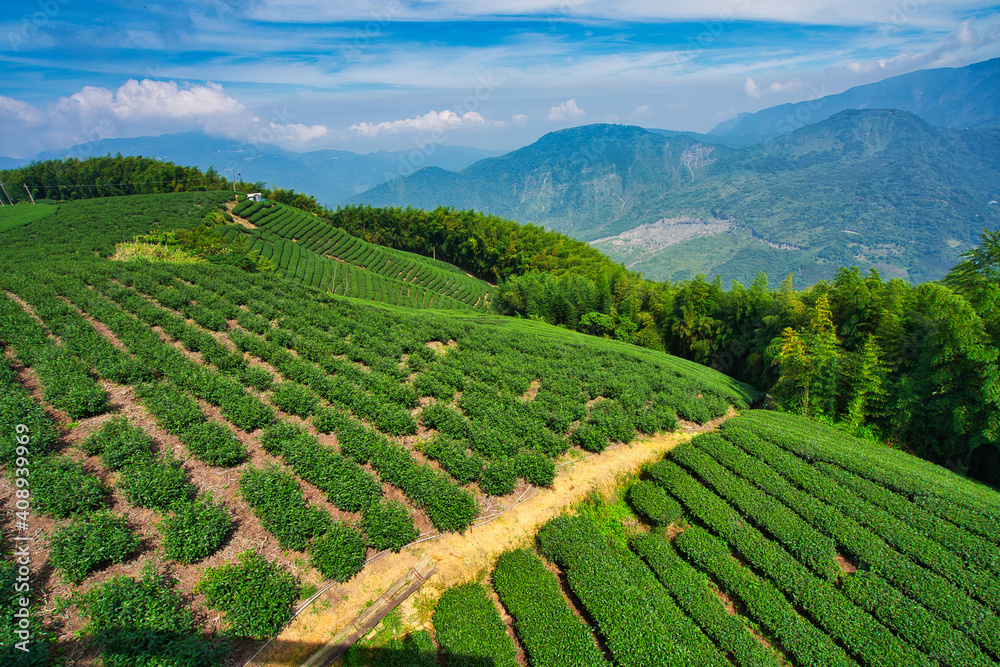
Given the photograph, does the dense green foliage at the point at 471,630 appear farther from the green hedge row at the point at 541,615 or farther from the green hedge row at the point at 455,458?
the green hedge row at the point at 455,458

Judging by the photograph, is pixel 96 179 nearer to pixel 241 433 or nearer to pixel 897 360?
pixel 241 433

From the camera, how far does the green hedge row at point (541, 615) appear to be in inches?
338

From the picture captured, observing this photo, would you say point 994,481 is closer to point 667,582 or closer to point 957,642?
point 957,642

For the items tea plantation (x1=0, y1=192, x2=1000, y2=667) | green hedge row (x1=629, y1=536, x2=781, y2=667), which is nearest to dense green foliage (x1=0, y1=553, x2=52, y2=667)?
tea plantation (x1=0, y1=192, x2=1000, y2=667)

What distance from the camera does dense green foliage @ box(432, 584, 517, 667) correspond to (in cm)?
847

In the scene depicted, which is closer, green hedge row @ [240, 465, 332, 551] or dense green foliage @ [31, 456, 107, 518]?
dense green foliage @ [31, 456, 107, 518]

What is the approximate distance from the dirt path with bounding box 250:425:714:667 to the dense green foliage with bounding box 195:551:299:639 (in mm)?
507

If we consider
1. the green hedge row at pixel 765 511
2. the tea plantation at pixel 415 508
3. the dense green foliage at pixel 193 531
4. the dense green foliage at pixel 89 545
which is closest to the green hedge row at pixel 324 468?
the tea plantation at pixel 415 508

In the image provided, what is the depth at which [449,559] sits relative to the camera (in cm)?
1062

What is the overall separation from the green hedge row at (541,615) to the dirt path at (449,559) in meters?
0.64

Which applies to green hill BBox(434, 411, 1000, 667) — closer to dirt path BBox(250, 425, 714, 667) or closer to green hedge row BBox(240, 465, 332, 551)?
dirt path BBox(250, 425, 714, 667)

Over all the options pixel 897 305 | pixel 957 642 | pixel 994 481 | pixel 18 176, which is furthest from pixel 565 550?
pixel 18 176

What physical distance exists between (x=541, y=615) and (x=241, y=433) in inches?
432

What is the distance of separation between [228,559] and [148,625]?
83.4 inches
